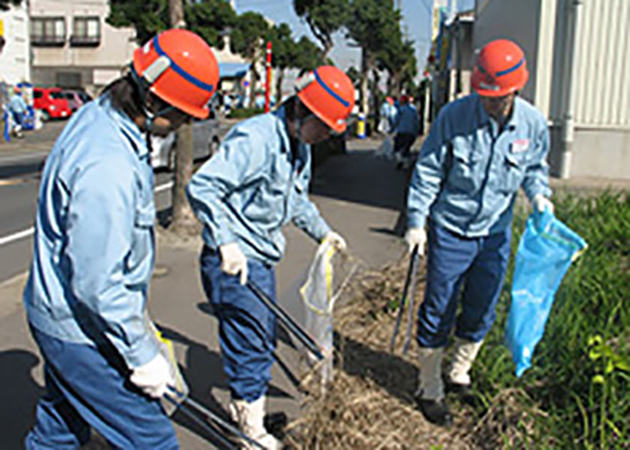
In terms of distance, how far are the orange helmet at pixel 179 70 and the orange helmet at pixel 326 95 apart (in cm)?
80

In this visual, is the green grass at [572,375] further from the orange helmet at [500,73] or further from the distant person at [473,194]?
the orange helmet at [500,73]

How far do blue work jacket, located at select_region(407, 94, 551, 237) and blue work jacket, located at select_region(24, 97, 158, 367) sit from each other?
1.75 m

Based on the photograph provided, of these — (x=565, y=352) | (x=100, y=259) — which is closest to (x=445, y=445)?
(x=565, y=352)

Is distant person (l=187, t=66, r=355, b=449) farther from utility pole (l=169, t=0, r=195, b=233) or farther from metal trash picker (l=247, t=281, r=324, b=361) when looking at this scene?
utility pole (l=169, t=0, r=195, b=233)

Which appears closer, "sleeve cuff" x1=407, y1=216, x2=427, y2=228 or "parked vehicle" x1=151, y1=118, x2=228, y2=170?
"sleeve cuff" x1=407, y1=216, x2=427, y2=228

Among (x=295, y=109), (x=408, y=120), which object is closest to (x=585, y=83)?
(x=295, y=109)

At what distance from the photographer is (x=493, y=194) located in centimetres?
335

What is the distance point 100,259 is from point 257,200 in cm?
125

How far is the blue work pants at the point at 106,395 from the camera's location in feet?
6.88

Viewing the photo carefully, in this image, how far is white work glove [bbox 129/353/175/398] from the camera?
6.82 ft

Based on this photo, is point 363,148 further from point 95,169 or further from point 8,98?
point 95,169

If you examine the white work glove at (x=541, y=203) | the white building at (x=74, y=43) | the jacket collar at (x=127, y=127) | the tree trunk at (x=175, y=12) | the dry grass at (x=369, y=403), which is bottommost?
the dry grass at (x=369, y=403)

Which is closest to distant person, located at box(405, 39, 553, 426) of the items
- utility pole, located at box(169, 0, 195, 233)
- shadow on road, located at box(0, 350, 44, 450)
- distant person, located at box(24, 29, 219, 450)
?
distant person, located at box(24, 29, 219, 450)

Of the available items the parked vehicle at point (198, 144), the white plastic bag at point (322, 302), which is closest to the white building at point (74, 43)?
the parked vehicle at point (198, 144)
